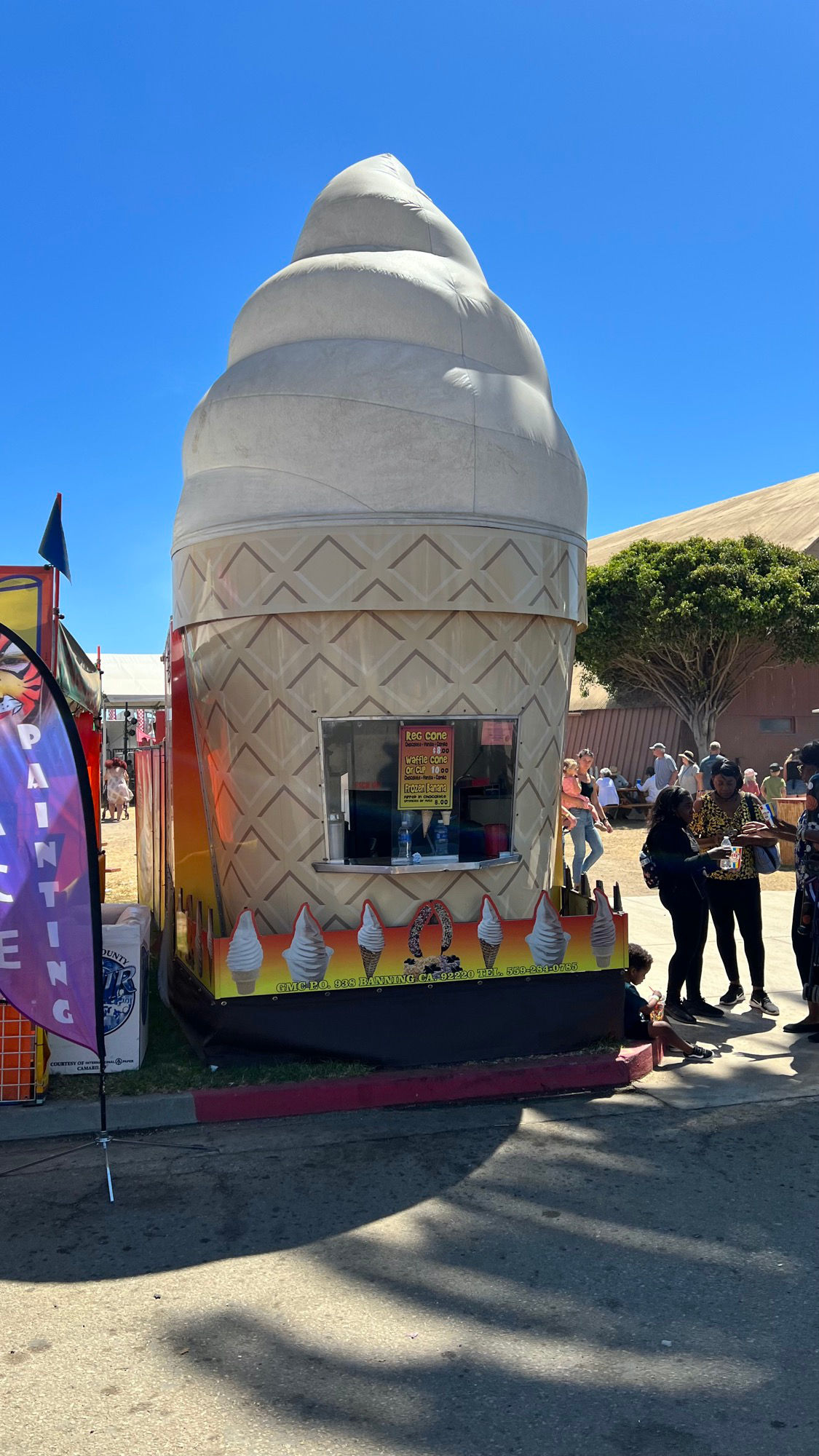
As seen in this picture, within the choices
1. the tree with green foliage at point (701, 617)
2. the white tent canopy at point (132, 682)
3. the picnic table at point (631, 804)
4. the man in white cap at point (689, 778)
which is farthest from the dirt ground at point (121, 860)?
the tree with green foliage at point (701, 617)

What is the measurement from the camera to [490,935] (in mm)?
6496

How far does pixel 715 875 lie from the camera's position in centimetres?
775

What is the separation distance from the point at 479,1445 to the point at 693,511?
71736 millimetres

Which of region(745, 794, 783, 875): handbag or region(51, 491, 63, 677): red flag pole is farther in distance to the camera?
region(745, 794, 783, 875): handbag

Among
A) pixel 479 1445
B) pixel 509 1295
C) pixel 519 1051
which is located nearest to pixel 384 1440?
pixel 479 1445

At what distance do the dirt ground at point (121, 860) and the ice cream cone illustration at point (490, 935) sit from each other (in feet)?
17.7

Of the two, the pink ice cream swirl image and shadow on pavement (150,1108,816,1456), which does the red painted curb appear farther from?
shadow on pavement (150,1108,816,1456)

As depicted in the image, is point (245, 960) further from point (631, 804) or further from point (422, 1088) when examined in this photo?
point (631, 804)

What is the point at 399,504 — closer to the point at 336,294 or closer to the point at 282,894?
the point at 336,294

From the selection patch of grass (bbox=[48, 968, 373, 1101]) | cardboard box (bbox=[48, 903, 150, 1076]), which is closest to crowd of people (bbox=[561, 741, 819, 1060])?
patch of grass (bbox=[48, 968, 373, 1101])

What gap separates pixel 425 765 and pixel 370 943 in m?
1.13

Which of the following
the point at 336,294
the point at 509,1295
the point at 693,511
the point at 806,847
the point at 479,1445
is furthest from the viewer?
the point at 693,511

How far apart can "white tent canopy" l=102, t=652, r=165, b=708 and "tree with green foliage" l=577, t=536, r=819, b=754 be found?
12133mm

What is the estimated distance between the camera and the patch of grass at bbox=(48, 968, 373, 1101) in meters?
5.98
